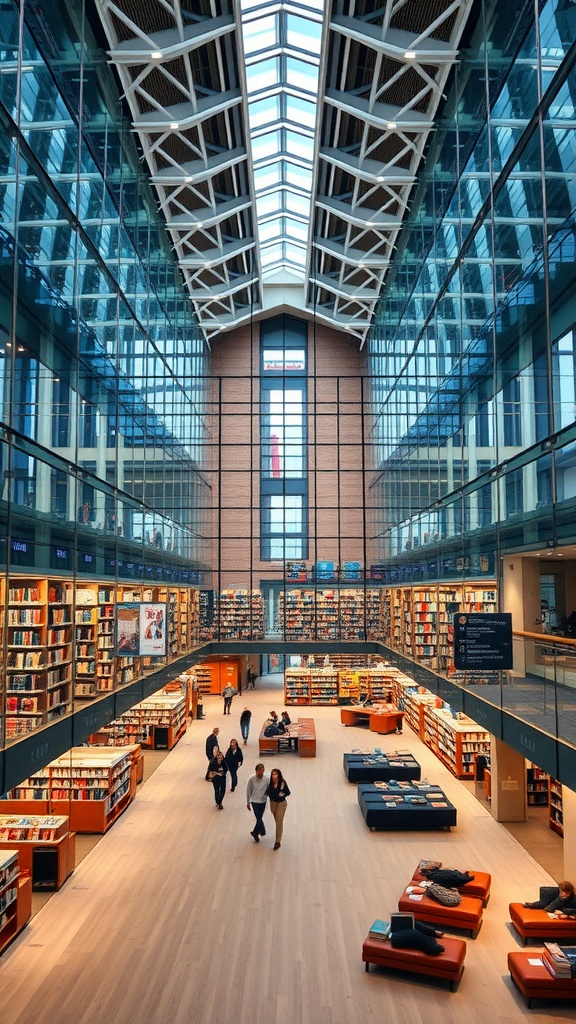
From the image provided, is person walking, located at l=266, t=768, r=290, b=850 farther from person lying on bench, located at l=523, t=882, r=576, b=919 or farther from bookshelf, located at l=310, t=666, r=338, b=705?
bookshelf, located at l=310, t=666, r=338, b=705

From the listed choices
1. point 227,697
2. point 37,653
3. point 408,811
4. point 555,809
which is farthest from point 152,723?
point 37,653

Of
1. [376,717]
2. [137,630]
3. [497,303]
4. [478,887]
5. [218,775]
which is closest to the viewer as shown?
[478,887]

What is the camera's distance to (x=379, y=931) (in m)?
7.07

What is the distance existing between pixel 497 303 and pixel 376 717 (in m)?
11.8

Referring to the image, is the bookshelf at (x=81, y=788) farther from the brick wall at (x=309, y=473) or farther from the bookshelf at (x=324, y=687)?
the brick wall at (x=309, y=473)

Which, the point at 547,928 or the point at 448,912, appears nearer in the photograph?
the point at 547,928

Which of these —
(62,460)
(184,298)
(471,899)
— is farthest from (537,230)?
(184,298)

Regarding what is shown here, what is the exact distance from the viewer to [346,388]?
2619 centimetres

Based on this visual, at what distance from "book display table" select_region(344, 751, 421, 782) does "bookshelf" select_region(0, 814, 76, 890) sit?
604cm

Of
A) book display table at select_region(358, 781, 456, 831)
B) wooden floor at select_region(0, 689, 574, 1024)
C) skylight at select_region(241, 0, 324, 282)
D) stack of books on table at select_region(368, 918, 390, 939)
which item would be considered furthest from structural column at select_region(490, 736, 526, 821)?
skylight at select_region(241, 0, 324, 282)

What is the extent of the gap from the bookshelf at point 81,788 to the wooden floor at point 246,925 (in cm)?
41

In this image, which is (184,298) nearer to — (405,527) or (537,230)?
→ (405,527)

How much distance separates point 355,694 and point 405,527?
23.5 ft

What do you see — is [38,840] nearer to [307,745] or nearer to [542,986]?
[542,986]
